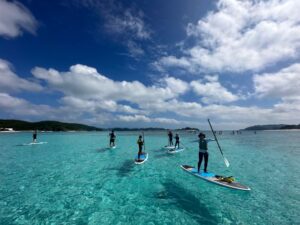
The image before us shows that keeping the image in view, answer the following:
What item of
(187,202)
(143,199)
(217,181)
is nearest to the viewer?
(187,202)

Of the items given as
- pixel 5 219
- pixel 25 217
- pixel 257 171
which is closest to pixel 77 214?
pixel 25 217

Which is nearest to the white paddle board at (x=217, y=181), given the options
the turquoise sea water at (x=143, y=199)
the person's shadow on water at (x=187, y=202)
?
the turquoise sea water at (x=143, y=199)

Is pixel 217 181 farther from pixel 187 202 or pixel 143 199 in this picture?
pixel 143 199

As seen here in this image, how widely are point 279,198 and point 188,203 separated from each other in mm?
5361

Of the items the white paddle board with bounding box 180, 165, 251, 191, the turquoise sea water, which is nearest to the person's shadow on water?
the turquoise sea water

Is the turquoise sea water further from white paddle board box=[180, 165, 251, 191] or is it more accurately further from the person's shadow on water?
white paddle board box=[180, 165, 251, 191]

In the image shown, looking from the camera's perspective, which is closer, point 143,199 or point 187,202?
point 187,202

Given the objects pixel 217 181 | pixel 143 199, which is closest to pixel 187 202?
pixel 143 199

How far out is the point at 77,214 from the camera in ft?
30.2

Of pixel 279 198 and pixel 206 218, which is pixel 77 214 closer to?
pixel 206 218

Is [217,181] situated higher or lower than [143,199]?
higher

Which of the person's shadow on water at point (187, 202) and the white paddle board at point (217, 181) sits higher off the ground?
the white paddle board at point (217, 181)

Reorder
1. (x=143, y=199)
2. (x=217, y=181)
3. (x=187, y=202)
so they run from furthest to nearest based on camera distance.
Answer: (x=217, y=181), (x=143, y=199), (x=187, y=202)

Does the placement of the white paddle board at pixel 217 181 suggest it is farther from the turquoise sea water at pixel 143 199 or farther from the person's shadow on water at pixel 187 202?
the person's shadow on water at pixel 187 202
